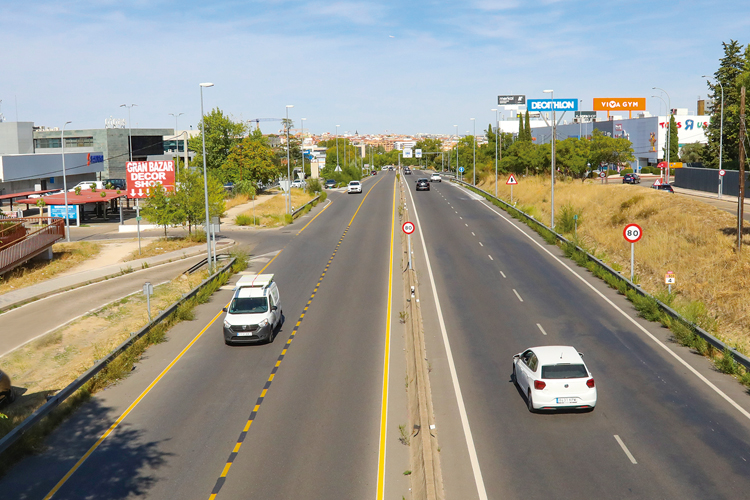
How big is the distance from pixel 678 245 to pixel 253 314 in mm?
22938

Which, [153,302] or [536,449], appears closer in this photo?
[536,449]

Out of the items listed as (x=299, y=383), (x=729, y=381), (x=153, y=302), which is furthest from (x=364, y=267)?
(x=729, y=381)

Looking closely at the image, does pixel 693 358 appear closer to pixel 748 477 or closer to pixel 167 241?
pixel 748 477

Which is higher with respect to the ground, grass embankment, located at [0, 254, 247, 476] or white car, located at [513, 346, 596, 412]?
white car, located at [513, 346, 596, 412]

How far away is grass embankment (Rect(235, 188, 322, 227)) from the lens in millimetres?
53469

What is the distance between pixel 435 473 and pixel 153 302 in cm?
2002

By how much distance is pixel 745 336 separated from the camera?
69.5ft

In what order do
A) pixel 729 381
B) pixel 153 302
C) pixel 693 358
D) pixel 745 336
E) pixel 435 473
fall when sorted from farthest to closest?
pixel 153 302
pixel 745 336
pixel 693 358
pixel 729 381
pixel 435 473

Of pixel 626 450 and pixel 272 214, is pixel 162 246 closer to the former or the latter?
pixel 272 214

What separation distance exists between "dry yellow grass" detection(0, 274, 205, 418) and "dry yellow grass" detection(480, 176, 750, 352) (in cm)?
2070

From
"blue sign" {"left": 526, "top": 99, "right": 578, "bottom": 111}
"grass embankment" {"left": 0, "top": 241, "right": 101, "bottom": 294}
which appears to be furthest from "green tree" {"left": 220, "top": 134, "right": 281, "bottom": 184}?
"grass embankment" {"left": 0, "top": 241, "right": 101, "bottom": 294}

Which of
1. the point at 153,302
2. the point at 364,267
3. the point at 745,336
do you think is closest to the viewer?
the point at 745,336

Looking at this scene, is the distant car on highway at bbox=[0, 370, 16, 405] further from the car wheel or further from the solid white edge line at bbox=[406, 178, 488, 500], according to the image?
the car wheel

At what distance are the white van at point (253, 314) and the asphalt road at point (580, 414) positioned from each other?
5553 millimetres
